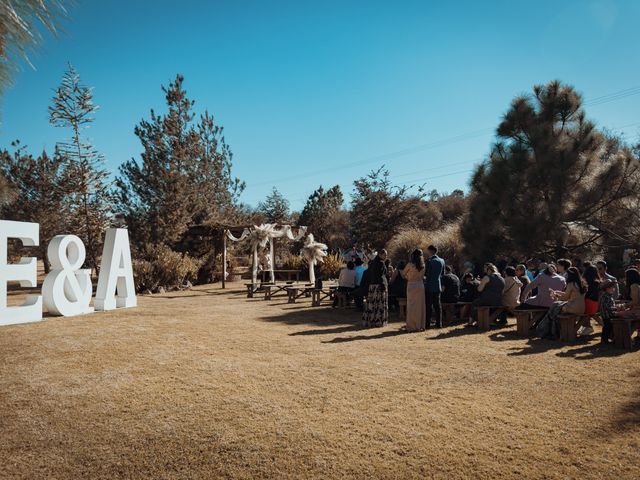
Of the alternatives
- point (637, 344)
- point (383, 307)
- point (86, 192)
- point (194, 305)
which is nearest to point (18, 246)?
point (86, 192)

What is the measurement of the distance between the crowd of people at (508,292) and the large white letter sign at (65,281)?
273 inches

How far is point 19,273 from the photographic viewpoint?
30.0 ft

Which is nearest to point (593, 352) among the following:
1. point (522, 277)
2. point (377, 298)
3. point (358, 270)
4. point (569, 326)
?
point (569, 326)

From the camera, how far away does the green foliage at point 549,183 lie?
12.0 m

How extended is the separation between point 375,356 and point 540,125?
9939mm

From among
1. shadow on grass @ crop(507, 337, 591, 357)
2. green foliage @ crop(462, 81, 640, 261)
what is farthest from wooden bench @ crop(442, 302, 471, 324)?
green foliage @ crop(462, 81, 640, 261)

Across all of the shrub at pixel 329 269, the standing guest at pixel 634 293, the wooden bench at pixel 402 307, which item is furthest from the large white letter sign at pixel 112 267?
the shrub at pixel 329 269

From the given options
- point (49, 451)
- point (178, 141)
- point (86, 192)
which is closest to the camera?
point (49, 451)

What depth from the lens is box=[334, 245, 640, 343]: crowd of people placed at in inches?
293

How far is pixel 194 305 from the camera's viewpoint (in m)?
13.1

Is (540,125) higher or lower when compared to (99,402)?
higher

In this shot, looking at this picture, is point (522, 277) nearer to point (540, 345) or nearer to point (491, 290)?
point (491, 290)

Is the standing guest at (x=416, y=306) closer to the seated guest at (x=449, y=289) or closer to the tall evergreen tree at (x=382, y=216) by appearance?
the seated guest at (x=449, y=289)

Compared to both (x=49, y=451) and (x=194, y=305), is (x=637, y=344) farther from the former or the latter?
(x=194, y=305)
